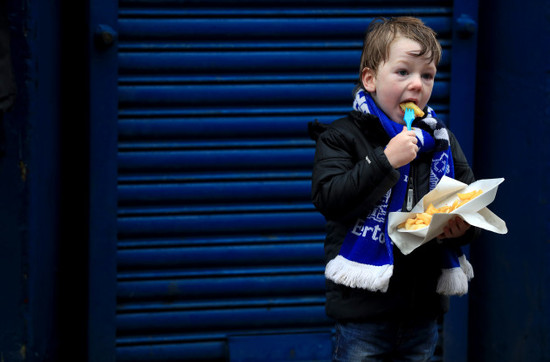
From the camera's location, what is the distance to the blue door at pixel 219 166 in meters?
3.71

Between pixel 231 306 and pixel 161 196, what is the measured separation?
0.69 m

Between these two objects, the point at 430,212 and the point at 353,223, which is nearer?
the point at 430,212

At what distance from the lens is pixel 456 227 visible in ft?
7.46

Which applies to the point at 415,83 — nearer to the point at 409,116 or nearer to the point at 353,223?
the point at 409,116

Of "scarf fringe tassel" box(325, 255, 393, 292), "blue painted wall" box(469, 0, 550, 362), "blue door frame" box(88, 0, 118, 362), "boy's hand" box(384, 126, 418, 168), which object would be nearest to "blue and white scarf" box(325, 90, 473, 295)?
"scarf fringe tassel" box(325, 255, 393, 292)

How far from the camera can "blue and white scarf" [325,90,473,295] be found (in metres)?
2.34

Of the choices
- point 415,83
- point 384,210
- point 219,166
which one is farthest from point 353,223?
point 219,166

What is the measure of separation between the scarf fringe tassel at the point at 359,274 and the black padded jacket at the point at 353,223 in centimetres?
10

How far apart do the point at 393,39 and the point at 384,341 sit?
1.01 metres

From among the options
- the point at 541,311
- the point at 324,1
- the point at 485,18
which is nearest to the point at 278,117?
the point at 324,1

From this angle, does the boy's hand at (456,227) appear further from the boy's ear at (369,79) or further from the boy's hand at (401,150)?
the boy's ear at (369,79)

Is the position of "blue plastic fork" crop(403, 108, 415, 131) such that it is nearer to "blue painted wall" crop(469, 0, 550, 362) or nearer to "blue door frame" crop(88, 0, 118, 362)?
"blue painted wall" crop(469, 0, 550, 362)

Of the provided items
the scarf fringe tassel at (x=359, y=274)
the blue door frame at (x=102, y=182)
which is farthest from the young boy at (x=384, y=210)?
the blue door frame at (x=102, y=182)

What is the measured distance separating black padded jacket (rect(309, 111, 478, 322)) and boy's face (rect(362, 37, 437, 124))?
87 mm
